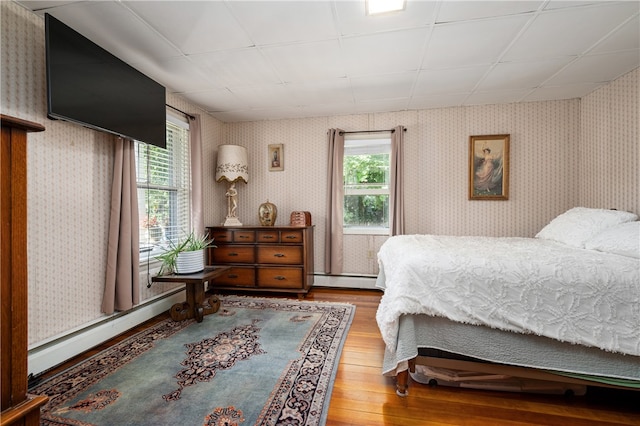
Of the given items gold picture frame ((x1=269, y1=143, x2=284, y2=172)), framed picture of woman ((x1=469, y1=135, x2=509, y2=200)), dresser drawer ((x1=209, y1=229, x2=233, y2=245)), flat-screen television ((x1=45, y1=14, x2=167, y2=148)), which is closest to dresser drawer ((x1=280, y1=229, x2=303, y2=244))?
dresser drawer ((x1=209, y1=229, x2=233, y2=245))

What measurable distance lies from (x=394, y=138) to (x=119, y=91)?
3027 mm

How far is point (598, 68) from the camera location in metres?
2.65

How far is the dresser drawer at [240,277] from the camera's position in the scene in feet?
12.0

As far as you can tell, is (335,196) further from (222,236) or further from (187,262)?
(187,262)

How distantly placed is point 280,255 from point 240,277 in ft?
1.99

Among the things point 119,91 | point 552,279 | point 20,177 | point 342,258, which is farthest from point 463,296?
point 119,91

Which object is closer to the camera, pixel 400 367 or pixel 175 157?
pixel 400 367

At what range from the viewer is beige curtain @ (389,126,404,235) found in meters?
3.76

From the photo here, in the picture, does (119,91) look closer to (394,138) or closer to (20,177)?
(20,177)

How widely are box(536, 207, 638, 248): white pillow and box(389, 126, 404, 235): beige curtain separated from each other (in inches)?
61.2

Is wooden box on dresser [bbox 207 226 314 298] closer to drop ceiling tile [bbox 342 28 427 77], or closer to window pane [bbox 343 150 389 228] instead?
window pane [bbox 343 150 389 228]

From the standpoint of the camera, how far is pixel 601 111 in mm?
3061

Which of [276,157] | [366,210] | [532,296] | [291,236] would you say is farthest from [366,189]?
[532,296]

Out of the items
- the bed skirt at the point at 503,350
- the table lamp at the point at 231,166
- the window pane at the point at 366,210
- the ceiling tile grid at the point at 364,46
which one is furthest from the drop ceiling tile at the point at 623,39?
the table lamp at the point at 231,166
